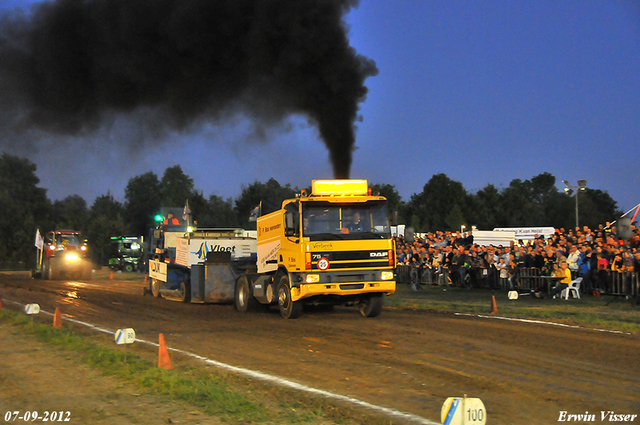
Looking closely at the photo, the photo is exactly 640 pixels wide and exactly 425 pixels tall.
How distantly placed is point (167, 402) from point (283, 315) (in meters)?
8.23

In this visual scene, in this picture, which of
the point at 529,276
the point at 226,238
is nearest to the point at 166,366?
the point at 226,238

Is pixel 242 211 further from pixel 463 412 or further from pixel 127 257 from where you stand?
pixel 463 412

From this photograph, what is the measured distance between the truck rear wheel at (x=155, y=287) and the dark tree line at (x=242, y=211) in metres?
31.7

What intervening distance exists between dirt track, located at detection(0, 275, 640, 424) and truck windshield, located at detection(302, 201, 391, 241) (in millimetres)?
1979

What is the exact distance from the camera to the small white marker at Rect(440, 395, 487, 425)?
4.36 meters

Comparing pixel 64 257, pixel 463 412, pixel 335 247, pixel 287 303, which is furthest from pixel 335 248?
pixel 64 257

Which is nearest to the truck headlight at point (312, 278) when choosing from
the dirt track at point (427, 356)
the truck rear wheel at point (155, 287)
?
the dirt track at point (427, 356)

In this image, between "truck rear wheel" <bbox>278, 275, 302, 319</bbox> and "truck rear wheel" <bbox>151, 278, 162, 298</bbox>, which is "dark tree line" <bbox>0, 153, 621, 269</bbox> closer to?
"truck rear wheel" <bbox>151, 278, 162, 298</bbox>

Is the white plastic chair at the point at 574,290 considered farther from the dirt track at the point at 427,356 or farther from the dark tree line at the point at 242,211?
the dark tree line at the point at 242,211

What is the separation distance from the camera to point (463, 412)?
4.37 meters

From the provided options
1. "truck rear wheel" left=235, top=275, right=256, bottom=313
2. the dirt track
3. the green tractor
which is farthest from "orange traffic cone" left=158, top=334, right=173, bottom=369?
the green tractor

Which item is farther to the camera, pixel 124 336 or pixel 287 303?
pixel 287 303

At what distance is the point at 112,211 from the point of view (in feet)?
278

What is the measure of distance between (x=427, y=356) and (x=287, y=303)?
5725 mm
